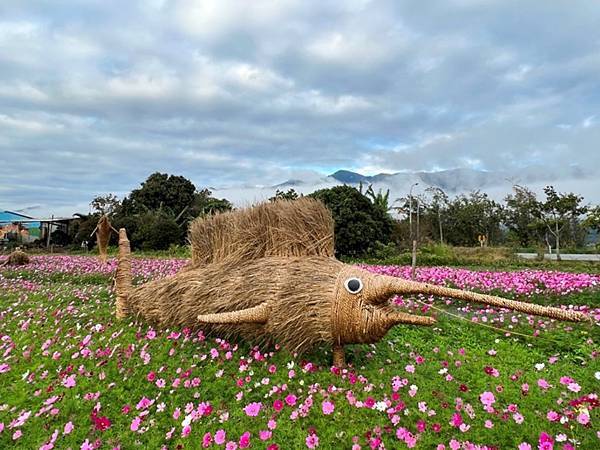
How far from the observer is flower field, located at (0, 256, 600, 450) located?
295cm

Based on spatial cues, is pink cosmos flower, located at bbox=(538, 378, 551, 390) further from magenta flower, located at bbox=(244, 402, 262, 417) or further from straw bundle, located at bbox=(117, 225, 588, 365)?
magenta flower, located at bbox=(244, 402, 262, 417)

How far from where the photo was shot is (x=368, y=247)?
59.4ft

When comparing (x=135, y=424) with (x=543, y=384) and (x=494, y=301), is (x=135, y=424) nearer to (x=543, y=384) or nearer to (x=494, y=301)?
(x=494, y=301)

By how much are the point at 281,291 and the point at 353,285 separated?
713 millimetres

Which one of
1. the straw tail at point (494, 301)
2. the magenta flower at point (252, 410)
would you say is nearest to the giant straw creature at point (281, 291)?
the straw tail at point (494, 301)

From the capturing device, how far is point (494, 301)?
116 inches

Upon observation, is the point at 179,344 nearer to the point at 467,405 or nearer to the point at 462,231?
the point at 467,405

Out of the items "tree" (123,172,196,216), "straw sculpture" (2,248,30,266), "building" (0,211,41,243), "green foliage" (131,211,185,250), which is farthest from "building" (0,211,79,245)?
"straw sculpture" (2,248,30,266)

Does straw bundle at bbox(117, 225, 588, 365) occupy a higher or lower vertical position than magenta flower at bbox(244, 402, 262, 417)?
higher

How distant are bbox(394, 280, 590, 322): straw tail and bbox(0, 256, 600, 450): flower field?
1.00 feet

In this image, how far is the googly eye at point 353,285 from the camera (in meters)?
3.49

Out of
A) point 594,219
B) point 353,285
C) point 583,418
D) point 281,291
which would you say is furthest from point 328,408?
point 594,219

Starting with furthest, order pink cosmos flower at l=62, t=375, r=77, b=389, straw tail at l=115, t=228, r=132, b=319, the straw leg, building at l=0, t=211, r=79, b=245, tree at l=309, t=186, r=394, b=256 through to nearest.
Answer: building at l=0, t=211, r=79, b=245 → tree at l=309, t=186, r=394, b=256 → straw tail at l=115, t=228, r=132, b=319 → the straw leg → pink cosmos flower at l=62, t=375, r=77, b=389

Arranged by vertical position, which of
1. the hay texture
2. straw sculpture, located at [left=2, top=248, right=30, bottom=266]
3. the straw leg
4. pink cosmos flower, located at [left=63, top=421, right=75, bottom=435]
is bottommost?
pink cosmos flower, located at [left=63, top=421, right=75, bottom=435]
